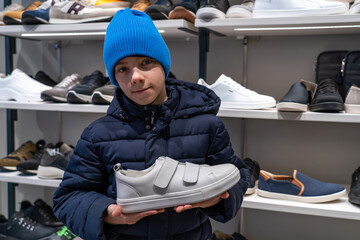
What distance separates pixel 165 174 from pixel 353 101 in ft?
3.32

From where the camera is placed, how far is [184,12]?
155cm

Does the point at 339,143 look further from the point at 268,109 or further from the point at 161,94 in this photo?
the point at 161,94

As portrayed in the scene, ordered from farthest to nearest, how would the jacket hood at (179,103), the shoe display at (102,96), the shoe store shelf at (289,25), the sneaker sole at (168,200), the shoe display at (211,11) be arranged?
the shoe display at (102,96) < the shoe display at (211,11) < the shoe store shelf at (289,25) < the jacket hood at (179,103) < the sneaker sole at (168,200)

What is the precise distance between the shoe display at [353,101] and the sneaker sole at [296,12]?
332mm

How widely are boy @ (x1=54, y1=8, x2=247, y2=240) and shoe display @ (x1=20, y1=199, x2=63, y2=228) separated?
1187 mm

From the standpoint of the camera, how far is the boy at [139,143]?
0.86 m

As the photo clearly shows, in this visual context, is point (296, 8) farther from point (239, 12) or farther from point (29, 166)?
point (29, 166)

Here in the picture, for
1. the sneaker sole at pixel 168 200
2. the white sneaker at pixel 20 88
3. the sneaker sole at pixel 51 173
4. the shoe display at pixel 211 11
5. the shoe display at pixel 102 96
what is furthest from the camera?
the white sneaker at pixel 20 88

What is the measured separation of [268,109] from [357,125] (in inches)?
22.7

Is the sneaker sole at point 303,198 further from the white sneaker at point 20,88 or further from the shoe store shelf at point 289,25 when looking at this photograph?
the white sneaker at point 20,88

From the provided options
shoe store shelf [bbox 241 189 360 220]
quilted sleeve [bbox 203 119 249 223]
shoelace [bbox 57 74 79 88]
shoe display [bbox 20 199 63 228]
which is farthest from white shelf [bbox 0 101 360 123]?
shoe display [bbox 20 199 63 228]

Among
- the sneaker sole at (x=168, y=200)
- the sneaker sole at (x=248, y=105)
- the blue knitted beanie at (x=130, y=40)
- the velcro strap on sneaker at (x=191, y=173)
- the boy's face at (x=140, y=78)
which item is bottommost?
the sneaker sole at (x=168, y=200)

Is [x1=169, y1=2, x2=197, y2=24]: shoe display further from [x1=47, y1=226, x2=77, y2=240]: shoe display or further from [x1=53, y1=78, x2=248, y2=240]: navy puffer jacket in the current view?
[x1=47, y1=226, x2=77, y2=240]: shoe display

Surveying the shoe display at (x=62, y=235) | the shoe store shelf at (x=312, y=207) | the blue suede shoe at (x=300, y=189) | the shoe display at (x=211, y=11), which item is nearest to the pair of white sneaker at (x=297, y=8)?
the shoe display at (x=211, y=11)
